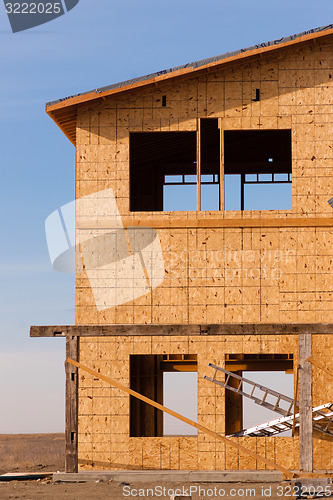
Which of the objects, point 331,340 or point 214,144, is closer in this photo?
point 331,340

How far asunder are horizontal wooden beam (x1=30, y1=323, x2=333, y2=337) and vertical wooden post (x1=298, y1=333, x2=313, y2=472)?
360mm

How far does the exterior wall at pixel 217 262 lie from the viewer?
22.9 metres

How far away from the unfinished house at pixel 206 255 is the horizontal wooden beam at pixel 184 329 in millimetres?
2079

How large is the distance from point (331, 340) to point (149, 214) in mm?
5793

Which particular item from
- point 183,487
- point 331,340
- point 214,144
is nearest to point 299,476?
point 183,487

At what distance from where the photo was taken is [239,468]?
74.5 ft

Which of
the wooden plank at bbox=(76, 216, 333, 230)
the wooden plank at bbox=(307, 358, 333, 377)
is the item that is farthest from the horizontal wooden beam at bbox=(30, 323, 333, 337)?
the wooden plank at bbox=(76, 216, 333, 230)

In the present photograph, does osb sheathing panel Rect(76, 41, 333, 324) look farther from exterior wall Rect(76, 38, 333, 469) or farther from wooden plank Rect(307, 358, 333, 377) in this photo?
wooden plank Rect(307, 358, 333, 377)

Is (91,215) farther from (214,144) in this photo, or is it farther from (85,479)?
(214,144)

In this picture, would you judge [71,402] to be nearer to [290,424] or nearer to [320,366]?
[320,366]

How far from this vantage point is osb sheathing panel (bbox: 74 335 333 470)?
2266 cm

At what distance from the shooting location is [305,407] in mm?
20203

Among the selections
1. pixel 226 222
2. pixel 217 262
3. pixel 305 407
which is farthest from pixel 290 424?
pixel 226 222

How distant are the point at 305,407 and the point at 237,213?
19.0ft
